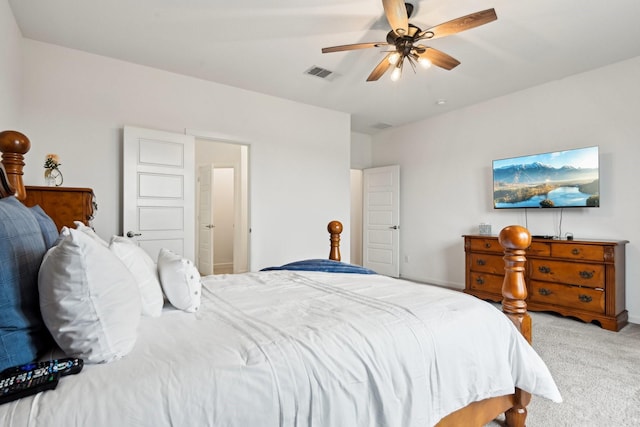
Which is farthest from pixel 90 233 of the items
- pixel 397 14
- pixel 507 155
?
pixel 507 155

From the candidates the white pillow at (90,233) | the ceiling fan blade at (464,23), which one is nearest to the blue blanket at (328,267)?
the white pillow at (90,233)

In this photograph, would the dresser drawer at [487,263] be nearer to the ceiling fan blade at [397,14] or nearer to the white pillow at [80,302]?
the ceiling fan blade at [397,14]

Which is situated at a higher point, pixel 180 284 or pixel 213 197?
pixel 213 197

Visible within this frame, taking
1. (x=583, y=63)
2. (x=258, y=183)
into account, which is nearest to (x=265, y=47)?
(x=258, y=183)

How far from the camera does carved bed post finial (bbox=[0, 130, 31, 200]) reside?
5.12 ft

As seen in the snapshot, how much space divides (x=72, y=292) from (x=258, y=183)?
12.0ft

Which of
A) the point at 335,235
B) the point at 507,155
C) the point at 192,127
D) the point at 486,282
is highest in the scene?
the point at 192,127

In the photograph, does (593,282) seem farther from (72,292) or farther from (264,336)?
(72,292)

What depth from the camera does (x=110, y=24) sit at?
115 inches

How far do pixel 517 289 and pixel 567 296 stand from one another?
8.49ft

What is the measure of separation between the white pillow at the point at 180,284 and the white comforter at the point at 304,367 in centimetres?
5

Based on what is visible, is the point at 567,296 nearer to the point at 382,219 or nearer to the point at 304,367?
the point at 382,219

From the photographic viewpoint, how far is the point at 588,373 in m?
2.32

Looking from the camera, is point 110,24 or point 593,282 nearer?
point 110,24
